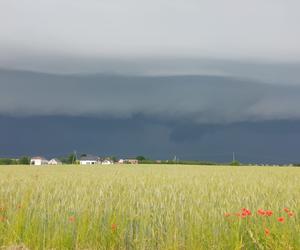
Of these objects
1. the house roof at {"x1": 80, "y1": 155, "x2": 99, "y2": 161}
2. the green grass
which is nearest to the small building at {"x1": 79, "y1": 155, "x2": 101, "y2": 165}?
the house roof at {"x1": 80, "y1": 155, "x2": 99, "y2": 161}

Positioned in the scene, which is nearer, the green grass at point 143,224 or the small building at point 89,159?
the green grass at point 143,224

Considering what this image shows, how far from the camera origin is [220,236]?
6.41 metres

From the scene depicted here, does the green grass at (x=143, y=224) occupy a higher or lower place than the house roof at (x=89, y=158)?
lower

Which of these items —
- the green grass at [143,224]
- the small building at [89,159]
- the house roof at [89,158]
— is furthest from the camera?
the house roof at [89,158]

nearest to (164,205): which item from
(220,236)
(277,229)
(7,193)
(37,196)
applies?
(220,236)

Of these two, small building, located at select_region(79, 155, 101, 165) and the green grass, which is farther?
small building, located at select_region(79, 155, 101, 165)

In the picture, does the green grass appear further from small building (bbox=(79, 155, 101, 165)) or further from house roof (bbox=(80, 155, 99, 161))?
house roof (bbox=(80, 155, 99, 161))

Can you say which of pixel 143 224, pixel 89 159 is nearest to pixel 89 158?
pixel 89 159

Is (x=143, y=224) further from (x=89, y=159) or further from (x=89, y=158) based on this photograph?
(x=89, y=158)

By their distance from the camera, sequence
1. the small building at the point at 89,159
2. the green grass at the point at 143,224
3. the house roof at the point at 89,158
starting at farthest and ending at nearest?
1. the house roof at the point at 89,158
2. the small building at the point at 89,159
3. the green grass at the point at 143,224

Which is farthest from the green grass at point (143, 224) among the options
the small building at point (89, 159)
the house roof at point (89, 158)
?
the house roof at point (89, 158)

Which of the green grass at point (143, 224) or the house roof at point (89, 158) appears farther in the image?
the house roof at point (89, 158)

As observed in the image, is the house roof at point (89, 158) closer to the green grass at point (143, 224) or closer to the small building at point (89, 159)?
the small building at point (89, 159)

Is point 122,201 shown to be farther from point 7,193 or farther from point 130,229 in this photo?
point 7,193
